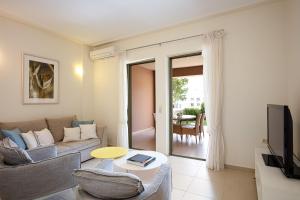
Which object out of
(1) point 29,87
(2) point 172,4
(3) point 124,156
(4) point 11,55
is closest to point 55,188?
(3) point 124,156

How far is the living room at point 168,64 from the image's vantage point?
257 centimetres

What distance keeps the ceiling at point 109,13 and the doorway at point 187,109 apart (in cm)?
86

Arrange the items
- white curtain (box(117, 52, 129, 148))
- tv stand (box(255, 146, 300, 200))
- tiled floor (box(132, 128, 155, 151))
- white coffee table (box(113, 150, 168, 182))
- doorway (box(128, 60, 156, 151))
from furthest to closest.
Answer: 1. doorway (box(128, 60, 156, 151))
2. tiled floor (box(132, 128, 155, 151))
3. white curtain (box(117, 52, 129, 148))
4. white coffee table (box(113, 150, 168, 182))
5. tv stand (box(255, 146, 300, 200))

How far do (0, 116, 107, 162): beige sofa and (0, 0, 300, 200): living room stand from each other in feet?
0.06

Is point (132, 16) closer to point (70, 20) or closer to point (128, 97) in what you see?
point (70, 20)

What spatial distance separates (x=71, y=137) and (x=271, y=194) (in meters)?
3.36

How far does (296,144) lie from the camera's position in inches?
85.9

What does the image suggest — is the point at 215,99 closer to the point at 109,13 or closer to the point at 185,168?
the point at 185,168

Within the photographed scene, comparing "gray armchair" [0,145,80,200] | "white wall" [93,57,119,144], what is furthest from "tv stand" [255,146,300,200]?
"white wall" [93,57,119,144]

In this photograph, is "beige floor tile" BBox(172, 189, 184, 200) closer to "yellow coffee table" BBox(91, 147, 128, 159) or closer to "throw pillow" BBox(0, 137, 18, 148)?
"yellow coffee table" BBox(91, 147, 128, 159)

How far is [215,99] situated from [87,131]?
2668 millimetres

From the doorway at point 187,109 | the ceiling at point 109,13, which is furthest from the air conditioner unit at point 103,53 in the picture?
the doorway at point 187,109

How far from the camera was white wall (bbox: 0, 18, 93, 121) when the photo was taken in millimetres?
3180

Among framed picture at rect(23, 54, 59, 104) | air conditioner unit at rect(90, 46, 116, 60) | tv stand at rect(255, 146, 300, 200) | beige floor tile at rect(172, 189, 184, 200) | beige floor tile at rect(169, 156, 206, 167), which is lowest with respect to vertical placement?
beige floor tile at rect(172, 189, 184, 200)
